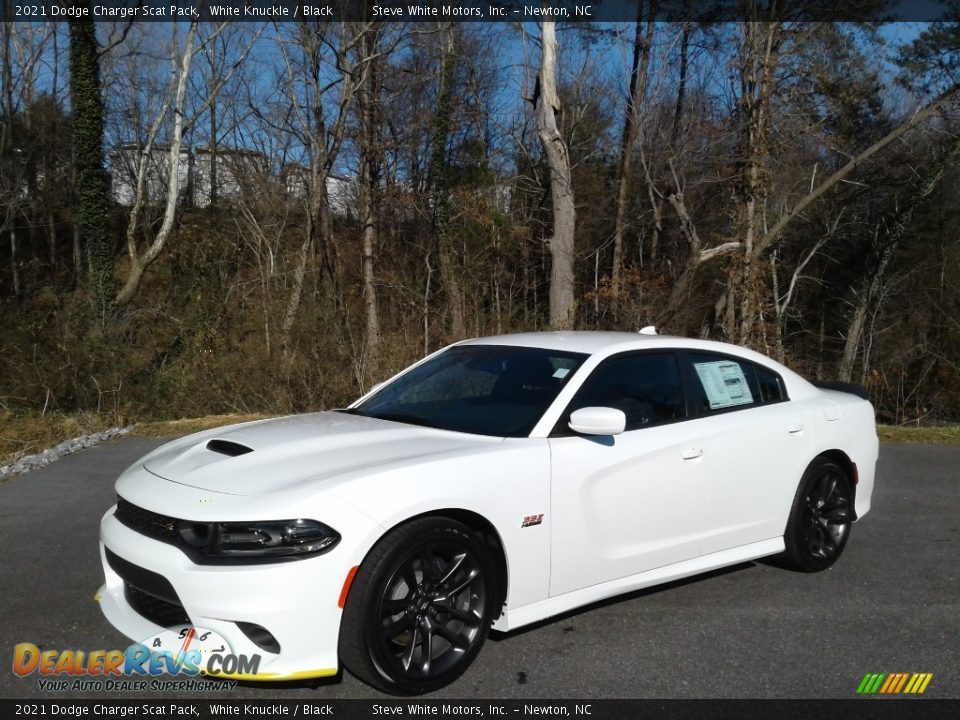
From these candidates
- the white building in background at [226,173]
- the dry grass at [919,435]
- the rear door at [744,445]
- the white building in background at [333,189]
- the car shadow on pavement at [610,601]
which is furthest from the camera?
the white building in background at [226,173]

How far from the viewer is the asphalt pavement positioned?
12.3 feet

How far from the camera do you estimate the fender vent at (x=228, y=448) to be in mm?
4055

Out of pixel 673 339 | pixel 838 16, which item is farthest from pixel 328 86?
pixel 673 339

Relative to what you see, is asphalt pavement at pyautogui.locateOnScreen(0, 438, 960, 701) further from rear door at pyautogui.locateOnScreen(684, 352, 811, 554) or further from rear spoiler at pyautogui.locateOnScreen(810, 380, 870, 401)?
rear spoiler at pyautogui.locateOnScreen(810, 380, 870, 401)

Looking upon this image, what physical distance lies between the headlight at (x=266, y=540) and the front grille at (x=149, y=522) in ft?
0.63

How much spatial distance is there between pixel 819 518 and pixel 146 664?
4.06 metres

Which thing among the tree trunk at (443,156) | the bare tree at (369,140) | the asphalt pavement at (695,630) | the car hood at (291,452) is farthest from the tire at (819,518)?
the tree trunk at (443,156)

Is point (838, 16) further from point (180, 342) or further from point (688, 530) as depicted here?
point (688, 530)

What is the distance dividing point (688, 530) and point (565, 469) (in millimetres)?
983

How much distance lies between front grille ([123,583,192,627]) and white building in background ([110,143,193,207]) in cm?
2911

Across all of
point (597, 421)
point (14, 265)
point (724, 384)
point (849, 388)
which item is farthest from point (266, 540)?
point (14, 265)

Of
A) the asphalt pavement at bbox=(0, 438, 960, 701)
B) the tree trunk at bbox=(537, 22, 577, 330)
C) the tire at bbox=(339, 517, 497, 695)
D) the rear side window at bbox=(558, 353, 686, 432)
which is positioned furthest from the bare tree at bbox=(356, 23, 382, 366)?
the tire at bbox=(339, 517, 497, 695)

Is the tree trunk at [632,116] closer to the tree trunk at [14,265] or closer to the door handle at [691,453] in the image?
the door handle at [691,453]

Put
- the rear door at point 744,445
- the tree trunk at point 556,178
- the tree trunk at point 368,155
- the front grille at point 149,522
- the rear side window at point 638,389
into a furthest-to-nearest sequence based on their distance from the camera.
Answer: the tree trunk at point 368,155, the tree trunk at point 556,178, the rear door at point 744,445, the rear side window at point 638,389, the front grille at point 149,522
